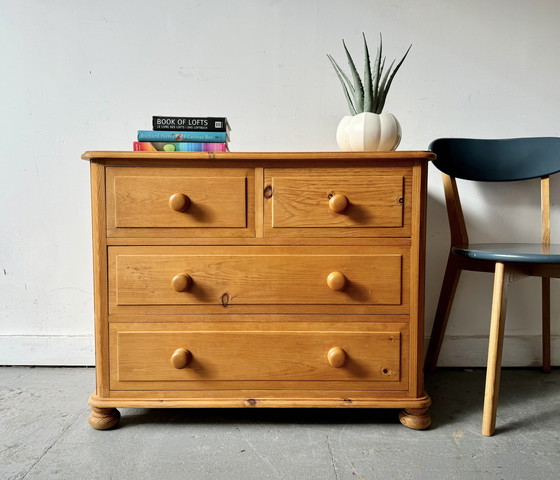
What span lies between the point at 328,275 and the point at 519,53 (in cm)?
122

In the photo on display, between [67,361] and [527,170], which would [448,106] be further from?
[67,361]

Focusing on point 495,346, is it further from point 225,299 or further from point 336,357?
point 225,299

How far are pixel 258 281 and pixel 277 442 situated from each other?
0.42 metres

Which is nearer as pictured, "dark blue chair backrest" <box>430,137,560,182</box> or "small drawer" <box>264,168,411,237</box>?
"small drawer" <box>264,168,411,237</box>

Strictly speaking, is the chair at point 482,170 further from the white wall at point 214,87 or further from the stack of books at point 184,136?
the stack of books at point 184,136

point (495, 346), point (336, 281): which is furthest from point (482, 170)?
point (336, 281)

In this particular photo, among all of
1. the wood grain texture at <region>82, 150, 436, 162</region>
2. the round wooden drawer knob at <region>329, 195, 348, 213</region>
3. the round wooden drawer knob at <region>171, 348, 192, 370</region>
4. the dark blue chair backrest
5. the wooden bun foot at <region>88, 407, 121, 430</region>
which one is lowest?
the wooden bun foot at <region>88, 407, 121, 430</region>

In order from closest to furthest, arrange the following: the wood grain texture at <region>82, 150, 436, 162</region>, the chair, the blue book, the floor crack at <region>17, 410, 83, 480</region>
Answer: the floor crack at <region>17, 410, 83, 480</region> → the wood grain texture at <region>82, 150, 436, 162</region> → the blue book → the chair

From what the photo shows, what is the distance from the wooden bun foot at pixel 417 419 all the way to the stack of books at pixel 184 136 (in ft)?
2.96

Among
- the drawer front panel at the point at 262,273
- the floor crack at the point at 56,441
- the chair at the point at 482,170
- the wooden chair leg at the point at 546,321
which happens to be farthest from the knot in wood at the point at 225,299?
the wooden chair leg at the point at 546,321

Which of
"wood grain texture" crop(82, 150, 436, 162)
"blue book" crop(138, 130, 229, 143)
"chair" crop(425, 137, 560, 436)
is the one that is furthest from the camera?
"chair" crop(425, 137, 560, 436)

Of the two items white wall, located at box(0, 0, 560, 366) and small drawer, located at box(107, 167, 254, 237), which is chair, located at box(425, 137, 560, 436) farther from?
small drawer, located at box(107, 167, 254, 237)

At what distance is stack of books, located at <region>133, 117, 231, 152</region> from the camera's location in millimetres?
1227

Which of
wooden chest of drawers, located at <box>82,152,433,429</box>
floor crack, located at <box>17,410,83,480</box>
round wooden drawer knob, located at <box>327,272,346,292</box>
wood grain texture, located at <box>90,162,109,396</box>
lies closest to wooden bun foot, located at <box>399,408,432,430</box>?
wooden chest of drawers, located at <box>82,152,433,429</box>
